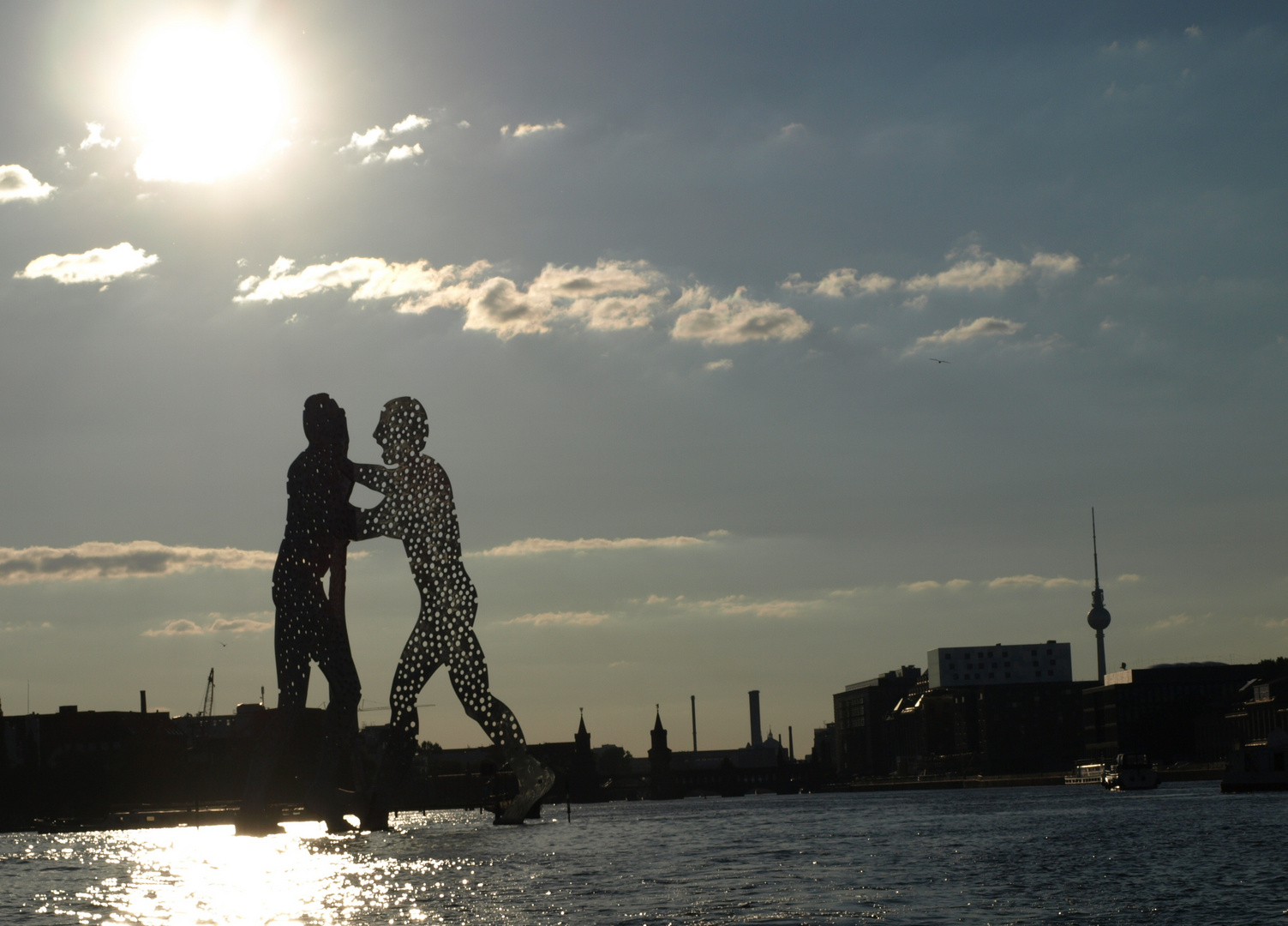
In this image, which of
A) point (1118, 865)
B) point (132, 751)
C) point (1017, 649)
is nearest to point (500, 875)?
point (1118, 865)

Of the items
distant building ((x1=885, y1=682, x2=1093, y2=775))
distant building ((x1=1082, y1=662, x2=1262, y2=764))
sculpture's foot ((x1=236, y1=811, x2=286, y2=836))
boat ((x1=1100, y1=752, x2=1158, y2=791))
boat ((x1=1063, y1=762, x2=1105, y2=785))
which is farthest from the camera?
distant building ((x1=885, y1=682, x2=1093, y2=775))

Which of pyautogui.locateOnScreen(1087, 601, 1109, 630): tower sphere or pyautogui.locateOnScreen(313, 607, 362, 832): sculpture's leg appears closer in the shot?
pyautogui.locateOnScreen(313, 607, 362, 832): sculpture's leg

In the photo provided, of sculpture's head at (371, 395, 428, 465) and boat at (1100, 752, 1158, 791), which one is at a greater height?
sculpture's head at (371, 395, 428, 465)

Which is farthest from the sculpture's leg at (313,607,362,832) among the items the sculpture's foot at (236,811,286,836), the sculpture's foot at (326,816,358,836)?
the sculpture's foot at (236,811,286,836)

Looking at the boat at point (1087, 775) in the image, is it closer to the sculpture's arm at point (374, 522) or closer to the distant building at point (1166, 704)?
the distant building at point (1166, 704)

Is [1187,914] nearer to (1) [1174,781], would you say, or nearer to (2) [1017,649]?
(1) [1174,781]

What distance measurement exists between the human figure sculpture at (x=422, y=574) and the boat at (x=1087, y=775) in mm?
75263

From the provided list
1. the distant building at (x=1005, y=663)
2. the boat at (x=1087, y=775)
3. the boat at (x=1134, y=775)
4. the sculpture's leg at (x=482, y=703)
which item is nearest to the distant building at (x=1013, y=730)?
the distant building at (x=1005, y=663)

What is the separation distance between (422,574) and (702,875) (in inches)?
769

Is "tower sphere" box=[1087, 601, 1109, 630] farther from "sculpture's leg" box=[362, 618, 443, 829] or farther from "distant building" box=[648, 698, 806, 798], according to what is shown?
"sculpture's leg" box=[362, 618, 443, 829]

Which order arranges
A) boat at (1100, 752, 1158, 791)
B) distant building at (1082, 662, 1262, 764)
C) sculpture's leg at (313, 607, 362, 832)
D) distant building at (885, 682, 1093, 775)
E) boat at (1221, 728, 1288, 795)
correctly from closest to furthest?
1. sculpture's leg at (313, 607, 362, 832)
2. boat at (1221, 728, 1288, 795)
3. boat at (1100, 752, 1158, 791)
4. distant building at (1082, 662, 1262, 764)
5. distant building at (885, 682, 1093, 775)

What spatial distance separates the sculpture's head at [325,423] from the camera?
5416 centimetres

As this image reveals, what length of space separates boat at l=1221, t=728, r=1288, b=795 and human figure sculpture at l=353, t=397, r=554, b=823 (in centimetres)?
4271

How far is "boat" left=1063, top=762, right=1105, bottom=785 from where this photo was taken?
4857 inches
